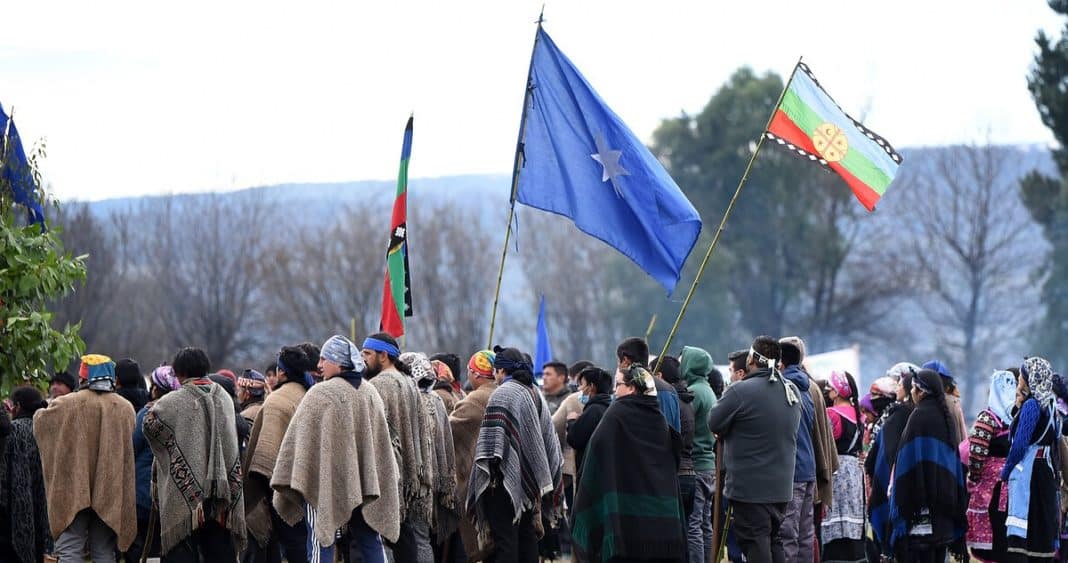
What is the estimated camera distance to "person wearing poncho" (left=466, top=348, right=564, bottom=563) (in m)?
11.1

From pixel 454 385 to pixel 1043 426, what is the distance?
201 inches

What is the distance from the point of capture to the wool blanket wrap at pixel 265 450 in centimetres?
1084

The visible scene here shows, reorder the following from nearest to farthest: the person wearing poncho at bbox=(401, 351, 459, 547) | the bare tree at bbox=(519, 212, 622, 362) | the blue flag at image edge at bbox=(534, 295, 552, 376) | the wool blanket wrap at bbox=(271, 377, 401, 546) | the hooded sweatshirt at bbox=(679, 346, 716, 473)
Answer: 1. the wool blanket wrap at bbox=(271, 377, 401, 546)
2. the person wearing poncho at bbox=(401, 351, 459, 547)
3. the hooded sweatshirt at bbox=(679, 346, 716, 473)
4. the blue flag at image edge at bbox=(534, 295, 552, 376)
5. the bare tree at bbox=(519, 212, 622, 362)

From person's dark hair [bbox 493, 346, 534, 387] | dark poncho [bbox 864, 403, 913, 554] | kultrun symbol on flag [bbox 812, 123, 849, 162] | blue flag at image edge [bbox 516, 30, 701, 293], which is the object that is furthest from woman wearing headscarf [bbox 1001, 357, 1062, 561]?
person's dark hair [bbox 493, 346, 534, 387]

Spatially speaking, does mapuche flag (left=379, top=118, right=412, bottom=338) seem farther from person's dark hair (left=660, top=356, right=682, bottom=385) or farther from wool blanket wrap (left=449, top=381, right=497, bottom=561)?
person's dark hair (left=660, top=356, right=682, bottom=385)

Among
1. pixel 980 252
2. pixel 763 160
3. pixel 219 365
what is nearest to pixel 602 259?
pixel 763 160

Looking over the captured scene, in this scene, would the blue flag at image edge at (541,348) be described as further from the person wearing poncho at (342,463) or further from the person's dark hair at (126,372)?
the person wearing poncho at (342,463)

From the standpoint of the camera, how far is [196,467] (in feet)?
34.4

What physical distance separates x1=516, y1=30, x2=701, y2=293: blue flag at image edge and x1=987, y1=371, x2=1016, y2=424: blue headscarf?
2732 millimetres

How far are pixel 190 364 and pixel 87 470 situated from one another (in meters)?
1.18

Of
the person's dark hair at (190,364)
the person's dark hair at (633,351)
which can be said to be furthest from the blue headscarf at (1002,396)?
the person's dark hair at (190,364)

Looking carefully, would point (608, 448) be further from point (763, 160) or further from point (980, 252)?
point (980, 252)

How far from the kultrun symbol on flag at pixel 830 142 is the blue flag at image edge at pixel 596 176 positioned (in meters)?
1.19

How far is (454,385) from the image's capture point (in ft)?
44.3
